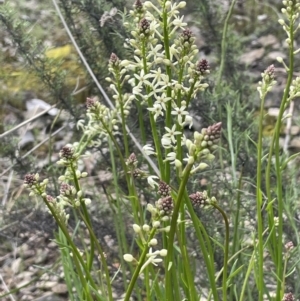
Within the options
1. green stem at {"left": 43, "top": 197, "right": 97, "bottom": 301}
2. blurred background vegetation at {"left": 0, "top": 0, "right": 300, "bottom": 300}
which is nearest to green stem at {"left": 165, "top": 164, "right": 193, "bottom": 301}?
green stem at {"left": 43, "top": 197, "right": 97, "bottom": 301}

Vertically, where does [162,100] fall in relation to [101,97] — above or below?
above

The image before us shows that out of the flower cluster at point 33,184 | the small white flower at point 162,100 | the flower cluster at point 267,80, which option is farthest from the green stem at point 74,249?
the flower cluster at point 267,80

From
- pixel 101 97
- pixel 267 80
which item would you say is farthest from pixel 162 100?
pixel 101 97

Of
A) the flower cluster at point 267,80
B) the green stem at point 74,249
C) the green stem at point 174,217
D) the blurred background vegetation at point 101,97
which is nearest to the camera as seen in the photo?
the green stem at point 174,217

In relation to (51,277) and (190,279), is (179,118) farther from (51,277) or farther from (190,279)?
(51,277)

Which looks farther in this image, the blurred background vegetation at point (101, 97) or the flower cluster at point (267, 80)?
the blurred background vegetation at point (101, 97)

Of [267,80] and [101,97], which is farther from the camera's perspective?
[101,97]

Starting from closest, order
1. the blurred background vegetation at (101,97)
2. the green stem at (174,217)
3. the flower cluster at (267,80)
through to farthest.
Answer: the green stem at (174,217) → the flower cluster at (267,80) → the blurred background vegetation at (101,97)

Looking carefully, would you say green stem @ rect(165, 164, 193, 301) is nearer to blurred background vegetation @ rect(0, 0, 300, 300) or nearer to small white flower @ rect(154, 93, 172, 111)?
small white flower @ rect(154, 93, 172, 111)

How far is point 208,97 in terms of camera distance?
1699 millimetres

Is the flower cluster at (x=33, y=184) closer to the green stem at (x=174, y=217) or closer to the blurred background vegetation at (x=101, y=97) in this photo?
the green stem at (x=174, y=217)

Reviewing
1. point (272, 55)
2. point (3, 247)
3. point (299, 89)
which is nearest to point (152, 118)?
point (299, 89)

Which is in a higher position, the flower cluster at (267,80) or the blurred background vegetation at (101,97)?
the flower cluster at (267,80)

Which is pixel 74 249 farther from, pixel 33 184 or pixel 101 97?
pixel 101 97
